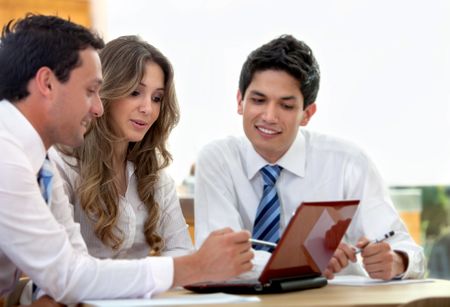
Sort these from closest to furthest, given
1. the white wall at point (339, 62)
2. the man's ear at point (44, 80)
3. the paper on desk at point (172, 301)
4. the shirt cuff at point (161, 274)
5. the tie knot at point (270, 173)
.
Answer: the paper on desk at point (172, 301) < the shirt cuff at point (161, 274) < the man's ear at point (44, 80) < the tie knot at point (270, 173) < the white wall at point (339, 62)

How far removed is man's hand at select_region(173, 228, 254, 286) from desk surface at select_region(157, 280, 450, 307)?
11 cm

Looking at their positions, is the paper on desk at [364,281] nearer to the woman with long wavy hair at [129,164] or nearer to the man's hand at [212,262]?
the man's hand at [212,262]

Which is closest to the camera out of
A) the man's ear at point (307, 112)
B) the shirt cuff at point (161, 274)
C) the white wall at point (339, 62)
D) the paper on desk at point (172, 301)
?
the paper on desk at point (172, 301)

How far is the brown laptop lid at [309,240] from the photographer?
1908mm

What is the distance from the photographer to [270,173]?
2.76 m

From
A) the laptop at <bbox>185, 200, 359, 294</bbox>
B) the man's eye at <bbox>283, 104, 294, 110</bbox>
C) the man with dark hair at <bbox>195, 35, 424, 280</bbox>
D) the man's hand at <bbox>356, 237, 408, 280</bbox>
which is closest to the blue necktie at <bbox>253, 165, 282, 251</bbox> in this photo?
the man with dark hair at <bbox>195, 35, 424, 280</bbox>

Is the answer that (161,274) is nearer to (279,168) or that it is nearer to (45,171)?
(45,171)

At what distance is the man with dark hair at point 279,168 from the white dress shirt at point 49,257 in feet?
2.72

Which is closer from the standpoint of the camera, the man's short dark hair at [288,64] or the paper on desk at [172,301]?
the paper on desk at [172,301]

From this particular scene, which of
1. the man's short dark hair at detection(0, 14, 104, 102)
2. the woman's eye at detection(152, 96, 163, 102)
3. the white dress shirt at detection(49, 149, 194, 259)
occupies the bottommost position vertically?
the white dress shirt at detection(49, 149, 194, 259)

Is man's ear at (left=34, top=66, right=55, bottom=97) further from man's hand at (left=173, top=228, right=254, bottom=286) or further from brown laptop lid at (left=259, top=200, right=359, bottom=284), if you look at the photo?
brown laptop lid at (left=259, top=200, right=359, bottom=284)

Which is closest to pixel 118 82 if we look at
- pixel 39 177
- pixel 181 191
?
pixel 39 177

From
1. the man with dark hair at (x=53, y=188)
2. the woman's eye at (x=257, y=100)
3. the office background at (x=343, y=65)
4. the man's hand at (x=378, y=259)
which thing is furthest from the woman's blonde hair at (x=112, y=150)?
the office background at (x=343, y=65)

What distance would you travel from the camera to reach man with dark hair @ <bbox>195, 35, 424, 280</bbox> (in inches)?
106
